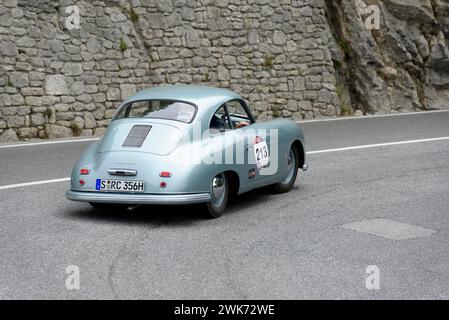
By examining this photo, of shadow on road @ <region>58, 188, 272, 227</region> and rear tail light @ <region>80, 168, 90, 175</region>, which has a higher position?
rear tail light @ <region>80, 168, 90, 175</region>

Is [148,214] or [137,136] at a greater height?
[137,136]

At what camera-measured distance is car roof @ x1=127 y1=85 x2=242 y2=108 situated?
934 centimetres

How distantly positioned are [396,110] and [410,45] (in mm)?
2167

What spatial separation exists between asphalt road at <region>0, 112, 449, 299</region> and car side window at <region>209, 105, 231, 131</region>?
3.11ft

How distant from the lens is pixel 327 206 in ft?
31.3

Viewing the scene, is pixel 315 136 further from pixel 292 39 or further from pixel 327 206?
pixel 327 206

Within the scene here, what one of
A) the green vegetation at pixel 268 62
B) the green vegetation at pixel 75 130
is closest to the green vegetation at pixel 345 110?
the green vegetation at pixel 268 62

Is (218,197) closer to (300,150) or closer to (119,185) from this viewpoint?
(119,185)

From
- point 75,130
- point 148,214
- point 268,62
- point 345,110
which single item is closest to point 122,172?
point 148,214

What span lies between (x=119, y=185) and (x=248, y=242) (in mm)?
1592

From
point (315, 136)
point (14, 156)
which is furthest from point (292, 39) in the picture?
point (14, 156)

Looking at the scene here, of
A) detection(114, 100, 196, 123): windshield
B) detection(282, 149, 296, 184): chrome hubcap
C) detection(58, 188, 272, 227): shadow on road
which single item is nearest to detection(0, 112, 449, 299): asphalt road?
detection(58, 188, 272, 227): shadow on road

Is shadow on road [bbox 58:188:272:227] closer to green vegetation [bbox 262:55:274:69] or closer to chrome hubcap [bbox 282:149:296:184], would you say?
chrome hubcap [bbox 282:149:296:184]

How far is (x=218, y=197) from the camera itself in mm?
8922
